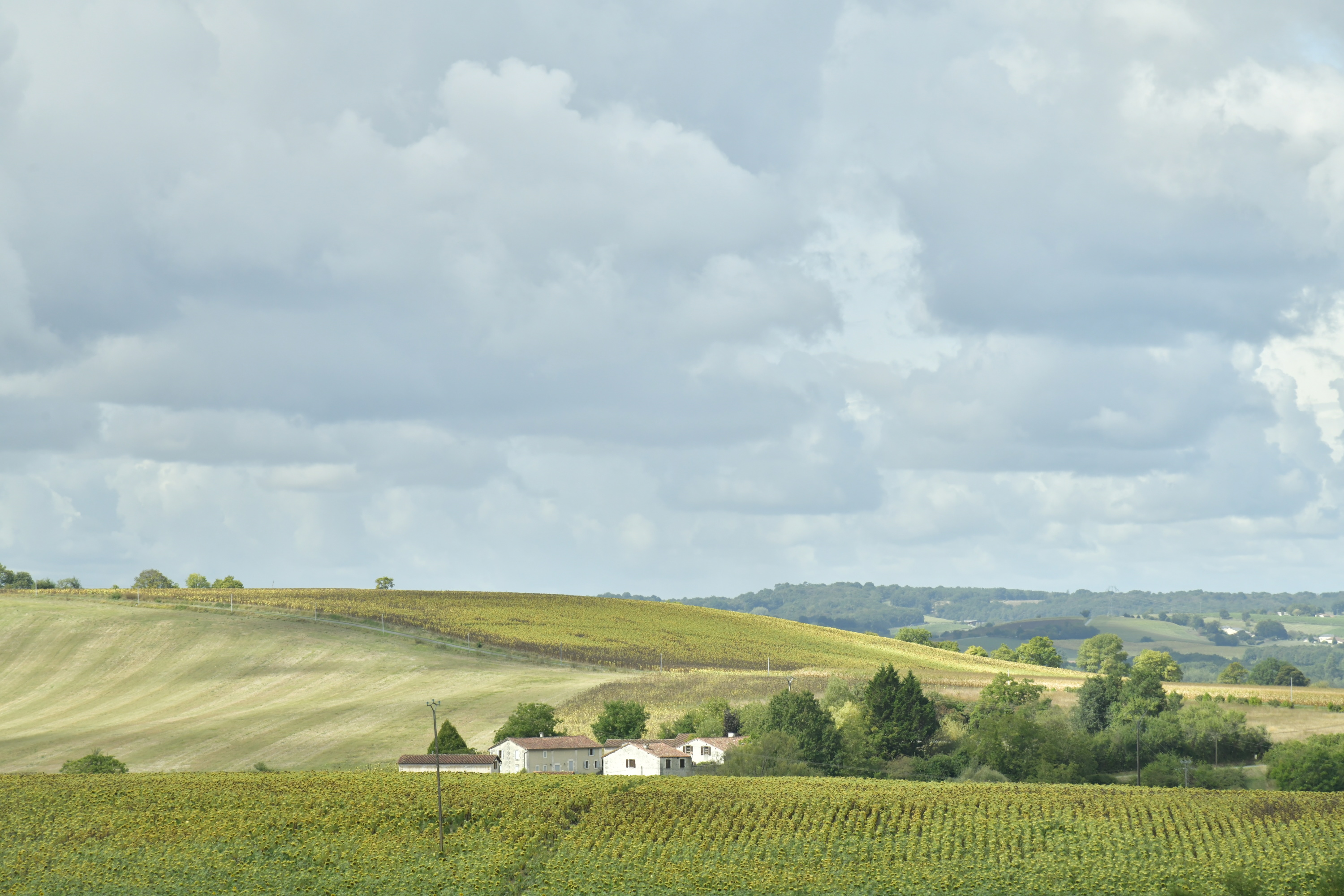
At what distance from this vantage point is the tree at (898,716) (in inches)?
4407

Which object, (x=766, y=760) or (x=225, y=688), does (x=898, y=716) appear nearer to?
(x=766, y=760)

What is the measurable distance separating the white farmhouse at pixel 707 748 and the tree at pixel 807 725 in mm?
4309

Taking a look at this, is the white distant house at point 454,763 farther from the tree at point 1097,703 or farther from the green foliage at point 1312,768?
the green foliage at point 1312,768

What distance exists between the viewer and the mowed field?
109938 mm

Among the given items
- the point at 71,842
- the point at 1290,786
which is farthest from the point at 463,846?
the point at 1290,786

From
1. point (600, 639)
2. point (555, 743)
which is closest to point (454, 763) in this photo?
point (555, 743)

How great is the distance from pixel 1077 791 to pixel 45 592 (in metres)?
166

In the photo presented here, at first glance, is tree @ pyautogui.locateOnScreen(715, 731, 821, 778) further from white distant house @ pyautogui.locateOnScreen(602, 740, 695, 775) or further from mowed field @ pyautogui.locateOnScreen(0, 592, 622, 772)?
mowed field @ pyautogui.locateOnScreen(0, 592, 622, 772)

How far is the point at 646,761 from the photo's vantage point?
103062mm

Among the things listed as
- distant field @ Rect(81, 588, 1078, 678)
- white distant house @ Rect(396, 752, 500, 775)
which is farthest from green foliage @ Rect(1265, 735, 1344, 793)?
distant field @ Rect(81, 588, 1078, 678)

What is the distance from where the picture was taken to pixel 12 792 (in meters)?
86.1

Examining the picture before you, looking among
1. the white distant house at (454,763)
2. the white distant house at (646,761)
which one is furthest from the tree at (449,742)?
the white distant house at (646,761)

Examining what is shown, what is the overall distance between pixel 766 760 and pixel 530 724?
867 inches

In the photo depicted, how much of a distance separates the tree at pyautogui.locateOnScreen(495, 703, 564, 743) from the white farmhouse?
11.9 meters
